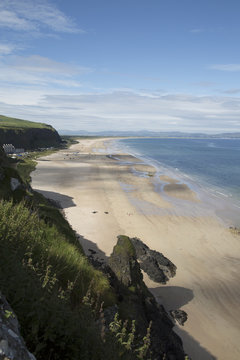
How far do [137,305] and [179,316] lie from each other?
227 inches

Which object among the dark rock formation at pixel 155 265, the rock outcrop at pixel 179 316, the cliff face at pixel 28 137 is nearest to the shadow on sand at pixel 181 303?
the rock outcrop at pixel 179 316

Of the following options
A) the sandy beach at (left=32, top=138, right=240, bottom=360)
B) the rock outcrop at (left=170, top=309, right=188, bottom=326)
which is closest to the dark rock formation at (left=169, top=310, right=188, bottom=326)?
the rock outcrop at (left=170, top=309, right=188, bottom=326)

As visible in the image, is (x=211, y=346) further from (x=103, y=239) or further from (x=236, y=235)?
(x=236, y=235)

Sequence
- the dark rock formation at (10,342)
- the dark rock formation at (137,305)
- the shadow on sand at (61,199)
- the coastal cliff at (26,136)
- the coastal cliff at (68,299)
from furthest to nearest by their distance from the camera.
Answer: the coastal cliff at (26,136), the shadow on sand at (61,199), the dark rock formation at (137,305), the coastal cliff at (68,299), the dark rock formation at (10,342)

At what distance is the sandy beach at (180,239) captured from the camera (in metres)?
14.7

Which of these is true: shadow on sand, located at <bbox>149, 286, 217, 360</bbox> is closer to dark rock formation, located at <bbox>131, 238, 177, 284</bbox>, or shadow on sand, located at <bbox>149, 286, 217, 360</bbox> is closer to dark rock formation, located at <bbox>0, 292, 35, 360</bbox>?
dark rock formation, located at <bbox>131, 238, 177, 284</bbox>

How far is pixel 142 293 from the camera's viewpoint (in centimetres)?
1271

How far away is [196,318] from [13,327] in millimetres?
15205

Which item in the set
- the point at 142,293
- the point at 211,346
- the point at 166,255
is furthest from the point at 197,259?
the point at 142,293

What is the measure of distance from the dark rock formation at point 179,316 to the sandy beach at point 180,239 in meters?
0.29

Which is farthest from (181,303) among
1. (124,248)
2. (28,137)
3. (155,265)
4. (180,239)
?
(28,137)

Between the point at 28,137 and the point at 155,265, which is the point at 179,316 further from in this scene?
the point at 28,137

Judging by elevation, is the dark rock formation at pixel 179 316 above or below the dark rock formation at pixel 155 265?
below

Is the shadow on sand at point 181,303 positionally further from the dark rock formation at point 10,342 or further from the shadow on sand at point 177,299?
the dark rock formation at point 10,342
